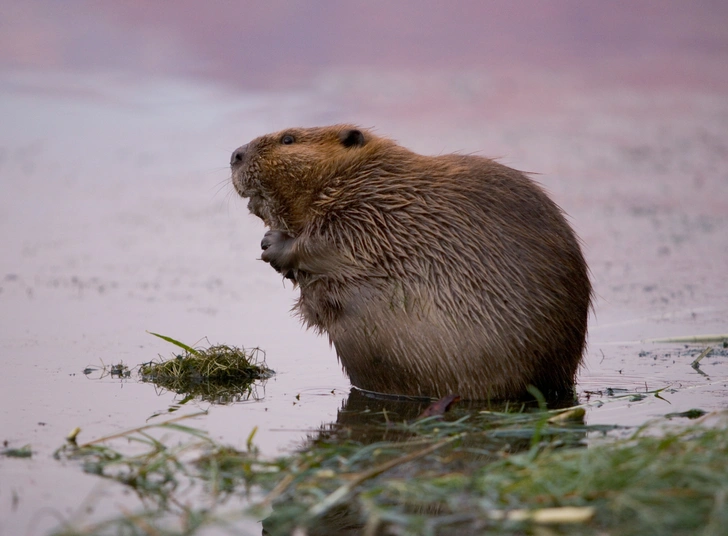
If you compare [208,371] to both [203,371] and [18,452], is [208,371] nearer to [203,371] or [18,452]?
[203,371]

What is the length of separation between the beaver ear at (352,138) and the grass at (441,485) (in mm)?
2199

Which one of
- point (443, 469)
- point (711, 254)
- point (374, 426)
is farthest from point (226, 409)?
point (711, 254)

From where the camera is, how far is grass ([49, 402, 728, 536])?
2342 millimetres

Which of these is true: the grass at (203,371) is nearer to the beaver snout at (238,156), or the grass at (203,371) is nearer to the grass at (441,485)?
the beaver snout at (238,156)

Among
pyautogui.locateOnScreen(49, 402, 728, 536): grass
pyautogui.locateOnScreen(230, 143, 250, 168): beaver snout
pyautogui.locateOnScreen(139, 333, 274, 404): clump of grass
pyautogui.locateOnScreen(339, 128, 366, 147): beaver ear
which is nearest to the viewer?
pyautogui.locateOnScreen(49, 402, 728, 536): grass

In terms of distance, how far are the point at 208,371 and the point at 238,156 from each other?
1.28 metres

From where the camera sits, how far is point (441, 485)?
2.69 metres

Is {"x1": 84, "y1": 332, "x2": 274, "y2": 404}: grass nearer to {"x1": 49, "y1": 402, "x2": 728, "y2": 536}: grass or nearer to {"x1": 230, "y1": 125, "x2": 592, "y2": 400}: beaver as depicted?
{"x1": 230, "y1": 125, "x2": 592, "y2": 400}: beaver

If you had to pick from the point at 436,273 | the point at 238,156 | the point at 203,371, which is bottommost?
the point at 203,371

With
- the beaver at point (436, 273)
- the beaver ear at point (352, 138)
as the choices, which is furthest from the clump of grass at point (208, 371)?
the beaver ear at point (352, 138)

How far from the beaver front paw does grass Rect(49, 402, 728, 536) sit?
5.41 feet

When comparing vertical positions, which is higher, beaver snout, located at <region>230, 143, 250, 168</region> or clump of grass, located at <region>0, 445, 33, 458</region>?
beaver snout, located at <region>230, 143, 250, 168</region>

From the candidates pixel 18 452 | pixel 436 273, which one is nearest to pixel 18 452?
pixel 18 452

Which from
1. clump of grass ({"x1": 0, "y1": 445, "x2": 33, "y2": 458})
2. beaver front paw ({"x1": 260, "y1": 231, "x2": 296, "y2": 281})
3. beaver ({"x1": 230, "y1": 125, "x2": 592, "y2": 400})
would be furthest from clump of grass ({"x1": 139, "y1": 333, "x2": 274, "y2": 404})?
clump of grass ({"x1": 0, "y1": 445, "x2": 33, "y2": 458})
